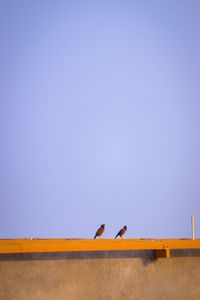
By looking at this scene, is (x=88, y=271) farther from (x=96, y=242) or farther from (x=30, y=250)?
(x=30, y=250)

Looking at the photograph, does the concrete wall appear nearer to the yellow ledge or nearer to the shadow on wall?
the shadow on wall

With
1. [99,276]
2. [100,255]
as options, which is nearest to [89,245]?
[100,255]

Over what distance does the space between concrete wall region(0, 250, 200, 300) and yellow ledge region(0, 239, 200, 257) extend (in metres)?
0.29

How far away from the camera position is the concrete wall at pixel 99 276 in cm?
1151

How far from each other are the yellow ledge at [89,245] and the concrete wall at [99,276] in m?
0.29

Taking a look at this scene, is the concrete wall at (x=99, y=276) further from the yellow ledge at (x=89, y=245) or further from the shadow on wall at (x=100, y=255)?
the yellow ledge at (x=89, y=245)

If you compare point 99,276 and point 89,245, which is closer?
point 89,245

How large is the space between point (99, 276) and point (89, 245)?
85 cm

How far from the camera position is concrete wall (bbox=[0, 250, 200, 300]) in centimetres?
1151

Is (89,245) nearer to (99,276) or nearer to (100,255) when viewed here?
(100,255)

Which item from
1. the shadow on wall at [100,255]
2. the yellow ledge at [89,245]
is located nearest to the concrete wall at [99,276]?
the shadow on wall at [100,255]

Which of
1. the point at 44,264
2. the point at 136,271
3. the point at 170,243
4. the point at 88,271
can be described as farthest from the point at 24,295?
the point at 170,243

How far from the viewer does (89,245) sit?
472 inches

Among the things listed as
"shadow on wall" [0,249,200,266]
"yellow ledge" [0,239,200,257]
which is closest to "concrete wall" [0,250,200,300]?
"shadow on wall" [0,249,200,266]
